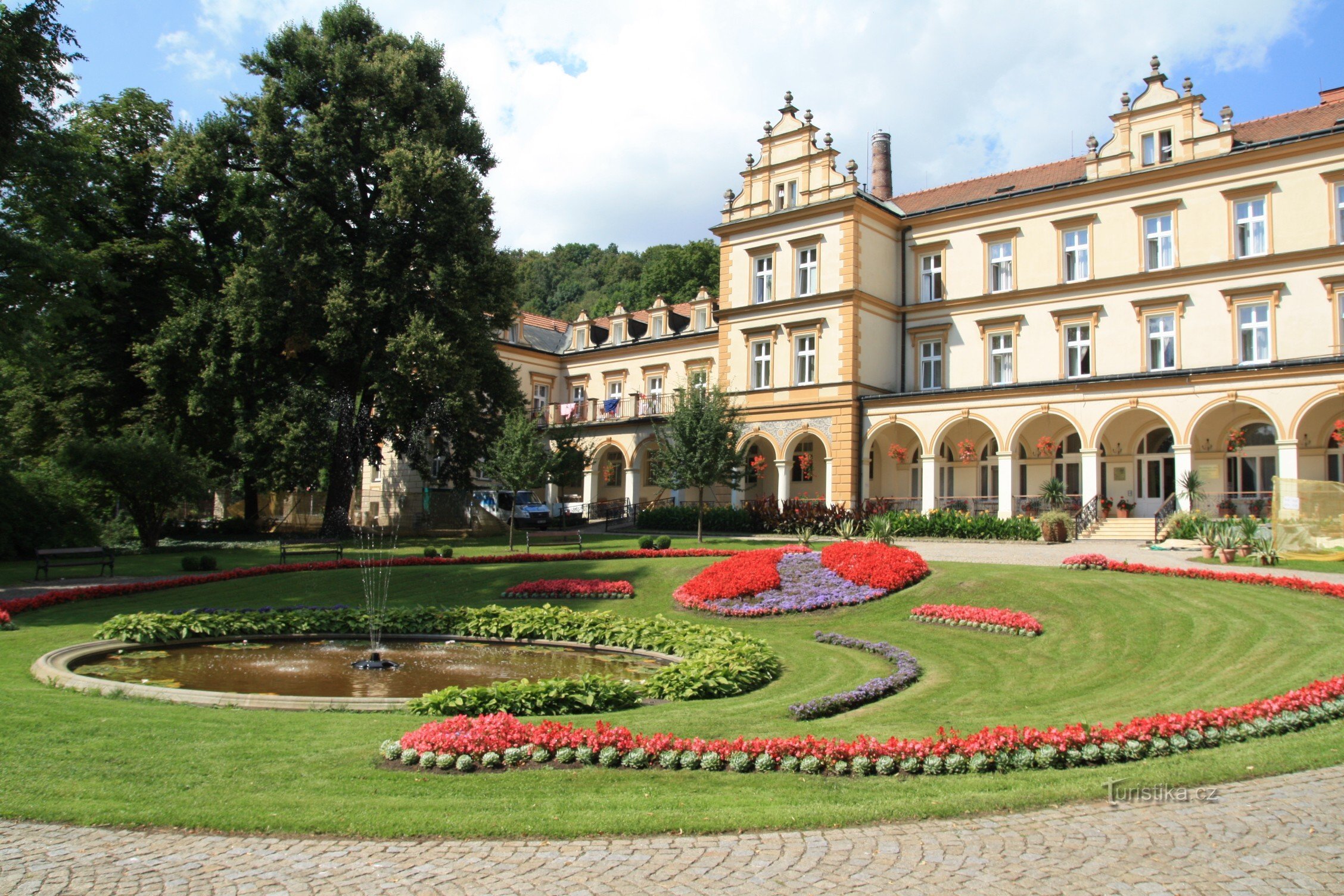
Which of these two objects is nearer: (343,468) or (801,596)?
(801,596)

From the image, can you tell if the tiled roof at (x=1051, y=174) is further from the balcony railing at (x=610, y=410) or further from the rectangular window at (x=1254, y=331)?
the balcony railing at (x=610, y=410)

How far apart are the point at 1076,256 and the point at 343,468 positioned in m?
28.8

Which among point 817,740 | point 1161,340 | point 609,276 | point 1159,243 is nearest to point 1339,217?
point 1159,243

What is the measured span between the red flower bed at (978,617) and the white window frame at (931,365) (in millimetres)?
21157

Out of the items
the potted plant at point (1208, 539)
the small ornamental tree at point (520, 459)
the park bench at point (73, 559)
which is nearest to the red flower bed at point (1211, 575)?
the potted plant at point (1208, 539)

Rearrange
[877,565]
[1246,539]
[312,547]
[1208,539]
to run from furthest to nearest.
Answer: [312,547] → [1208,539] → [1246,539] → [877,565]

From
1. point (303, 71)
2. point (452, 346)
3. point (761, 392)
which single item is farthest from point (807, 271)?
point (303, 71)

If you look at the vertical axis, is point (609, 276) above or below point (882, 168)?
above

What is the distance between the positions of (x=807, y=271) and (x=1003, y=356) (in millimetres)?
8391

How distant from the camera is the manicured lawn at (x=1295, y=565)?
17.7 metres

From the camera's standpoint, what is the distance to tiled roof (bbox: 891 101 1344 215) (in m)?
30.3

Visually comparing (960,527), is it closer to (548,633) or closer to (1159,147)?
(1159,147)

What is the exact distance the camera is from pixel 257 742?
779cm

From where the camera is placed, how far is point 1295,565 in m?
18.6
